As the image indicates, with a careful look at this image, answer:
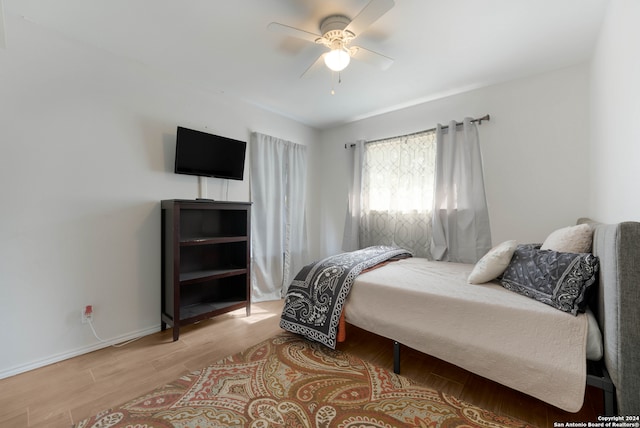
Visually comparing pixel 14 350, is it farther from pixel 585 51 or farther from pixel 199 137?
pixel 585 51

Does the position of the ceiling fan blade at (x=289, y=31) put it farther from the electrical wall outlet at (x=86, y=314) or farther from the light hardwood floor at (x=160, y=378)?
the electrical wall outlet at (x=86, y=314)

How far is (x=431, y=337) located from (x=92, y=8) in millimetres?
3041

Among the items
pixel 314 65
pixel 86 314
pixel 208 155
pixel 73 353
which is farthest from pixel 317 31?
pixel 73 353

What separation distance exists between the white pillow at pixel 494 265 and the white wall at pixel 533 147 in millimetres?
936

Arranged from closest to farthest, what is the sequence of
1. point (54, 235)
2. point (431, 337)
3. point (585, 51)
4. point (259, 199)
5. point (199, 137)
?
point (431, 337)
point (54, 235)
point (585, 51)
point (199, 137)
point (259, 199)

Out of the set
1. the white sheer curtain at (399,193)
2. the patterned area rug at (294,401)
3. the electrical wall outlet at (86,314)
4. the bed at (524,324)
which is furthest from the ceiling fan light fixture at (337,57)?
the electrical wall outlet at (86,314)

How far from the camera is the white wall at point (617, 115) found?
129 cm

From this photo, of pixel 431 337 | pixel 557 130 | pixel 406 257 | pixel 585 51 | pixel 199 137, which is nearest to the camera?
pixel 431 337

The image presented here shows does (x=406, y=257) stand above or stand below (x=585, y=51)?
below

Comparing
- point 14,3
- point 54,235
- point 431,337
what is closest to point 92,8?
point 14,3

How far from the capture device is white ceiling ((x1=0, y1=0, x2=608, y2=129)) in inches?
66.1

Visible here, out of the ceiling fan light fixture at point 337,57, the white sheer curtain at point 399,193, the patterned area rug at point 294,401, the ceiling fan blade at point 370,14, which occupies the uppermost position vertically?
the ceiling fan blade at point 370,14

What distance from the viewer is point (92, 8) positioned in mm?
1698

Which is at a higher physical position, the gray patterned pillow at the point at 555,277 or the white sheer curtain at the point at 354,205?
the white sheer curtain at the point at 354,205
